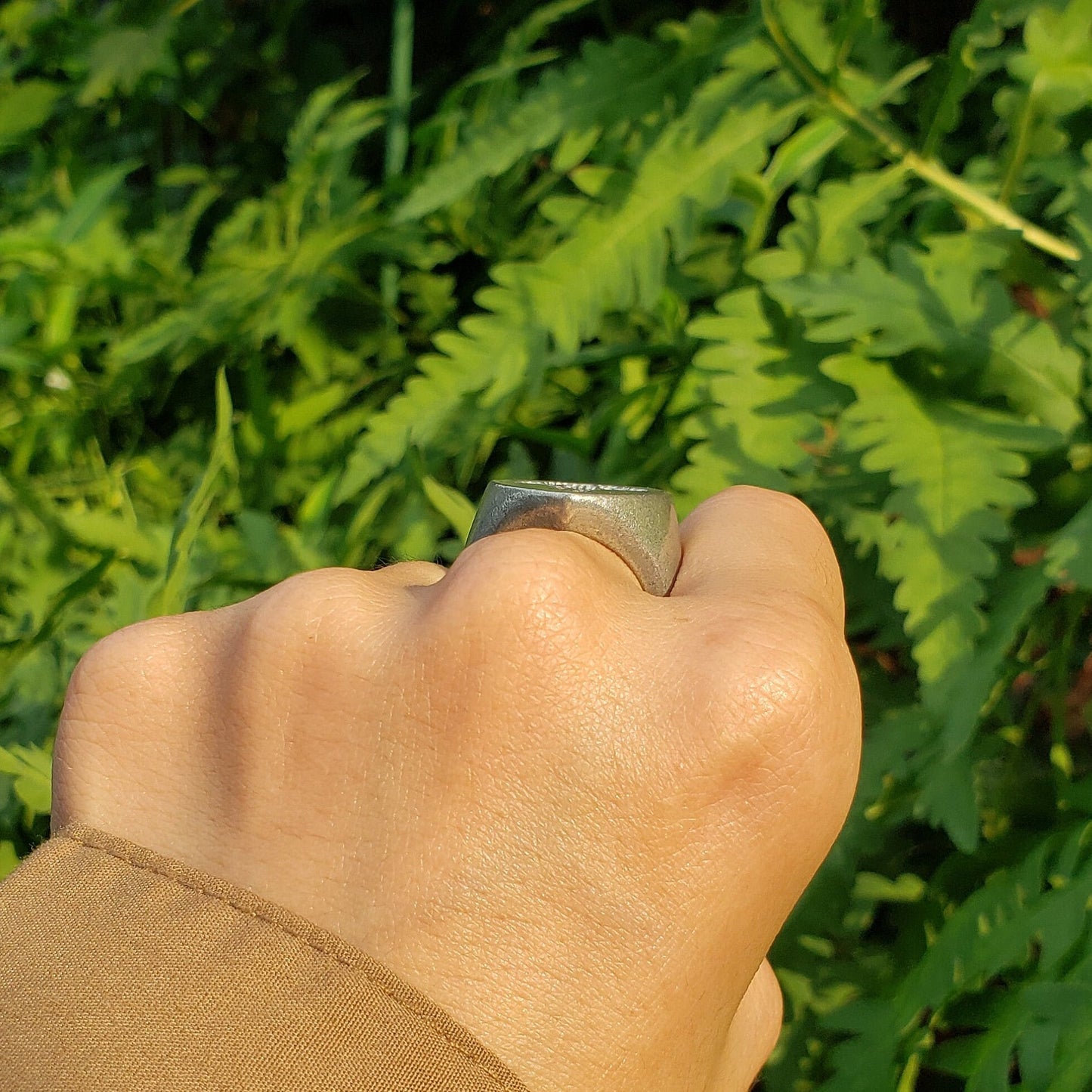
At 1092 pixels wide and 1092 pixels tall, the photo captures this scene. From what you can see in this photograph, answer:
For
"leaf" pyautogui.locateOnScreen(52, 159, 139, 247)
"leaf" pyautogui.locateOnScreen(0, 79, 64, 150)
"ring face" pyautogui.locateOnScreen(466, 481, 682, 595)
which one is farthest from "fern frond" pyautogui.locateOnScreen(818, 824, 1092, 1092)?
"leaf" pyautogui.locateOnScreen(0, 79, 64, 150)

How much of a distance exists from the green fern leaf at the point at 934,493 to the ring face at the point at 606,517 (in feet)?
1.26

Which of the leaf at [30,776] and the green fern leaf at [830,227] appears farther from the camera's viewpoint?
the green fern leaf at [830,227]

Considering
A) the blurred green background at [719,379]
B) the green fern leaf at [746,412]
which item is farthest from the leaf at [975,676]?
the green fern leaf at [746,412]

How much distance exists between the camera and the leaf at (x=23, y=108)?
2164mm

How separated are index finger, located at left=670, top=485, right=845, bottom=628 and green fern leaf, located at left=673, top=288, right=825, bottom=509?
13.5 inches

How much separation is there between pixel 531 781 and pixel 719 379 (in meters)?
0.73

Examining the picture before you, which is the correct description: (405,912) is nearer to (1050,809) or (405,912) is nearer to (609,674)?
(609,674)

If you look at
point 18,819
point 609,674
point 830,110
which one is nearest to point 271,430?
point 18,819

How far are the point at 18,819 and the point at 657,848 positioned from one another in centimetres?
99

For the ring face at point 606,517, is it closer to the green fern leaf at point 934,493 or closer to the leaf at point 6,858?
the green fern leaf at point 934,493

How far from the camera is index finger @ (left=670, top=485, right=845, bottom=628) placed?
0.68 m

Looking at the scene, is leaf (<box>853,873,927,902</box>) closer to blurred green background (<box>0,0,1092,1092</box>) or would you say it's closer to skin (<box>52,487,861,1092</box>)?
blurred green background (<box>0,0,1092,1092</box>)

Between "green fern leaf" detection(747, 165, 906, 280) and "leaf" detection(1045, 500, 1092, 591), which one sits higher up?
"green fern leaf" detection(747, 165, 906, 280)

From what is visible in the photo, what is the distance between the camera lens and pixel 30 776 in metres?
1.16
